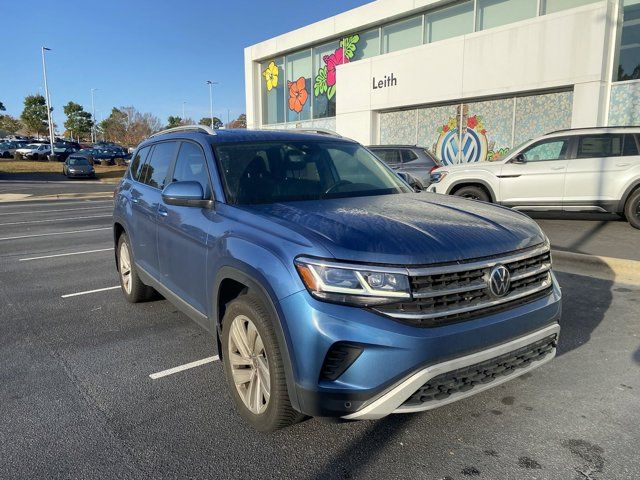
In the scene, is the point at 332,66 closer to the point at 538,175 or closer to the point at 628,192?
the point at 538,175

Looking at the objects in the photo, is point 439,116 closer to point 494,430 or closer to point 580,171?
point 580,171

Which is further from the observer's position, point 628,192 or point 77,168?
point 77,168

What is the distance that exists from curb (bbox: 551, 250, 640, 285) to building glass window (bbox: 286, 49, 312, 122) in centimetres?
1966

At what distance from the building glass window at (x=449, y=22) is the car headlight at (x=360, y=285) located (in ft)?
58.1

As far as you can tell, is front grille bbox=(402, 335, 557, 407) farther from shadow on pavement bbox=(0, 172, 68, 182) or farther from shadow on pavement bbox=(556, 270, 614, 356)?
shadow on pavement bbox=(0, 172, 68, 182)

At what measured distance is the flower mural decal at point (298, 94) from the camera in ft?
82.9

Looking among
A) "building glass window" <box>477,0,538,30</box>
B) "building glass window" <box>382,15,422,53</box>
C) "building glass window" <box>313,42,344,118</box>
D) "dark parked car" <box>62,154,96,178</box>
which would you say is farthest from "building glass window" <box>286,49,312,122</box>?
"dark parked car" <box>62,154,96,178</box>

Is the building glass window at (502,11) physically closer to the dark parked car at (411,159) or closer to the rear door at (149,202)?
the dark parked car at (411,159)

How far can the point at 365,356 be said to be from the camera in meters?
2.30

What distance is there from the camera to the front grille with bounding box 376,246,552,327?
2.36m

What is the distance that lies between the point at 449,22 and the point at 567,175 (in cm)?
1132

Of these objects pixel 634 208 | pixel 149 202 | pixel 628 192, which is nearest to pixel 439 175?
pixel 628 192

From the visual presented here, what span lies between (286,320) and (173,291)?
1.85m

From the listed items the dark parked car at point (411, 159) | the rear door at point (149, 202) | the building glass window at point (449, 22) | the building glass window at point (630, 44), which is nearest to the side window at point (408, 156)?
the dark parked car at point (411, 159)
